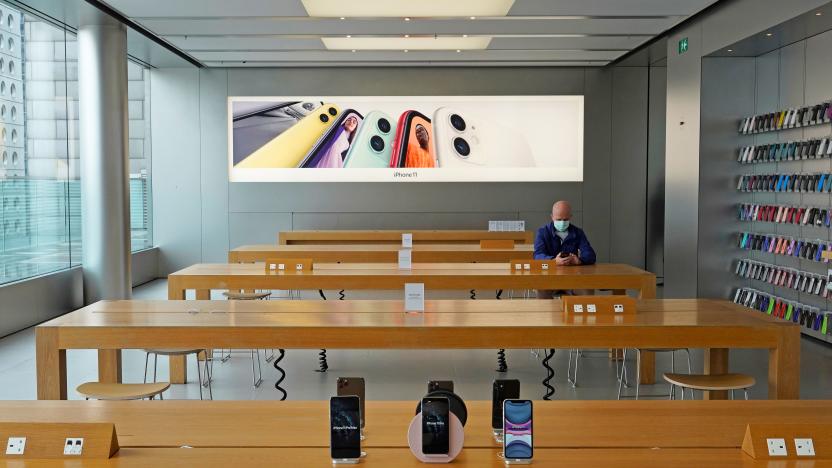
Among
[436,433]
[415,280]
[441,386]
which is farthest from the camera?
[415,280]

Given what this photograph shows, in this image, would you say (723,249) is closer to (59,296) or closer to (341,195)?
(341,195)

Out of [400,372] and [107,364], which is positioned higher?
[107,364]

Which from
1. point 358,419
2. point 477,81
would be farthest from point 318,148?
point 358,419

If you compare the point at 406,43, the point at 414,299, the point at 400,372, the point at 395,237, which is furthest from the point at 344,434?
the point at 395,237

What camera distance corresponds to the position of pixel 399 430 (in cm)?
245

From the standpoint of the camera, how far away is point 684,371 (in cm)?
628

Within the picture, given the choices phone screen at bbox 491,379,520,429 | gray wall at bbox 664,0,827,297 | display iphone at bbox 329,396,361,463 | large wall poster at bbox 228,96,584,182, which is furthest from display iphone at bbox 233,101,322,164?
display iphone at bbox 329,396,361,463

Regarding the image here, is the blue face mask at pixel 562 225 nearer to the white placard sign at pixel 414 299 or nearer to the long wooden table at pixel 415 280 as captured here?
the long wooden table at pixel 415 280

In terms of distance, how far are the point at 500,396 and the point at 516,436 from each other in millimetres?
316

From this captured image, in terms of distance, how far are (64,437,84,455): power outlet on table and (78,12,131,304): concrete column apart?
721 cm

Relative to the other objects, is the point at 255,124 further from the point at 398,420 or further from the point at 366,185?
the point at 398,420

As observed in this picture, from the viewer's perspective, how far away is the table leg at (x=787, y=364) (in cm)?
393

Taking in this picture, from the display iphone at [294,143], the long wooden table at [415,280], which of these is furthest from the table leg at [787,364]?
the display iphone at [294,143]

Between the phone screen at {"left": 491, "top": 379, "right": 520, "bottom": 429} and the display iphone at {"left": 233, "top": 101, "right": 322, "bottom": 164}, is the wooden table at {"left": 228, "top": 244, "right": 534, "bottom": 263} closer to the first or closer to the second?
the display iphone at {"left": 233, "top": 101, "right": 322, "bottom": 164}
